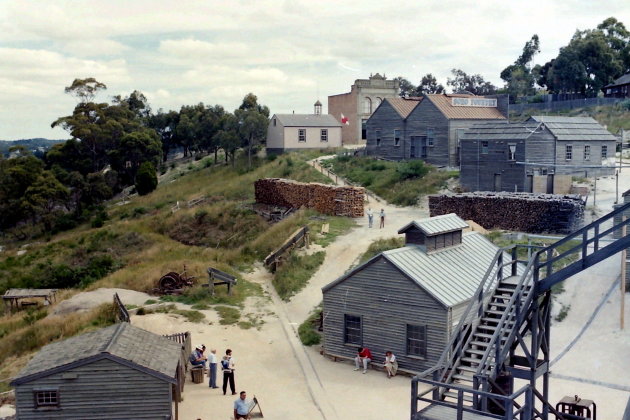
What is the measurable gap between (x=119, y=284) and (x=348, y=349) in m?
16.5

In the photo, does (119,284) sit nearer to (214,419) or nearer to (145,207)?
(214,419)

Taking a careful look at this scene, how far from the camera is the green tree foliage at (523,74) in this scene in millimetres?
99806

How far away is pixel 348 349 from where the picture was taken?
26234 millimetres

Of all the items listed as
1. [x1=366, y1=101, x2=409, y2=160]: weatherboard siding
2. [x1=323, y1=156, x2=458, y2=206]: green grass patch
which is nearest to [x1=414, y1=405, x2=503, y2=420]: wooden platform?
[x1=323, y1=156, x2=458, y2=206]: green grass patch

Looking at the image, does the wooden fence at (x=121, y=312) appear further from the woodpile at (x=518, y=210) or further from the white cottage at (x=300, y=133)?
the white cottage at (x=300, y=133)

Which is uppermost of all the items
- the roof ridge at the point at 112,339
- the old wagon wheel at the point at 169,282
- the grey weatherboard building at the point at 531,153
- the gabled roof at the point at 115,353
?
the grey weatherboard building at the point at 531,153

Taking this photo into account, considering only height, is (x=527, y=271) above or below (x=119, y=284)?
above

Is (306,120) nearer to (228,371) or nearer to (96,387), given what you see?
(228,371)

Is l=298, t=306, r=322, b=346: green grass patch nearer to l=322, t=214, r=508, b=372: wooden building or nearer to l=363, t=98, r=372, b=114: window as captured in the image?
l=322, t=214, r=508, b=372: wooden building

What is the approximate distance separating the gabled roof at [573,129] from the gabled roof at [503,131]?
3.42ft

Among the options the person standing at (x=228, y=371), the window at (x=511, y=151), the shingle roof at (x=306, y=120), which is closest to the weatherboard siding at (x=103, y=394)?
the person standing at (x=228, y=371)

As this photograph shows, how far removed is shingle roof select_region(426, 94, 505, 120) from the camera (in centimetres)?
5997

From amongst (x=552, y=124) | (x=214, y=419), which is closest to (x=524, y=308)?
(x=214, y=419)

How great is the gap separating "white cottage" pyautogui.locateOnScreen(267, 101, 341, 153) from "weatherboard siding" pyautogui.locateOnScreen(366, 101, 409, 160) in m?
9.48
